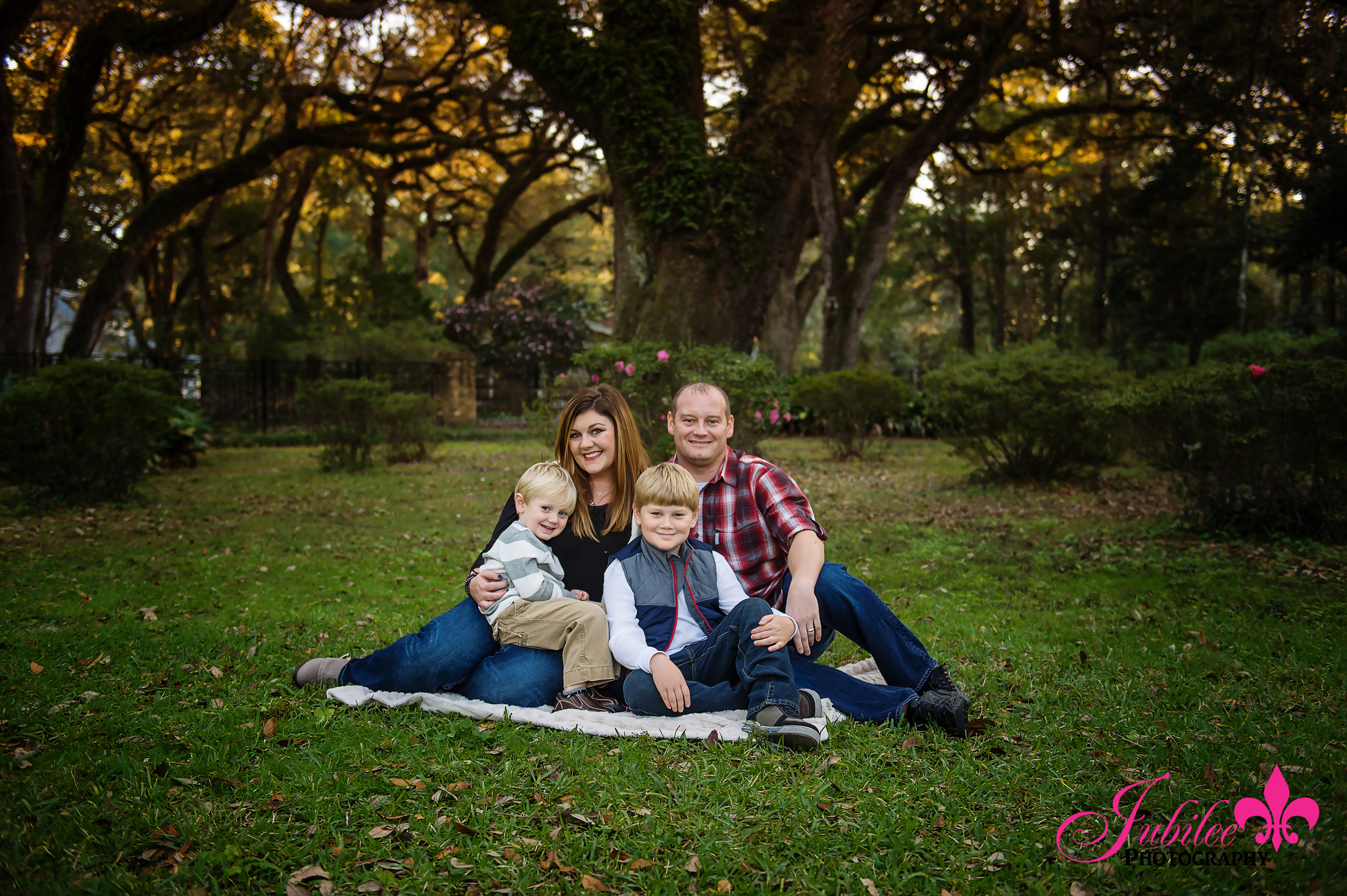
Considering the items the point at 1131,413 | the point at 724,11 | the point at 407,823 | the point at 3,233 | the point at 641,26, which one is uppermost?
the point at 724,11

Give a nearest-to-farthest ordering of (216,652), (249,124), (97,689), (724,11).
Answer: (97,689) < (216,652) < (724,11) < (249,124)

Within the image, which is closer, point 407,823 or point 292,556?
point 407,823

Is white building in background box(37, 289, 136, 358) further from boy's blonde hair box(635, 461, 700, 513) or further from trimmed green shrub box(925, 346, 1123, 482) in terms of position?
boy's blonde hair box(635, 461, 700, 513)

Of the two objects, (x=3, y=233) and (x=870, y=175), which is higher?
(x=870, y=175)

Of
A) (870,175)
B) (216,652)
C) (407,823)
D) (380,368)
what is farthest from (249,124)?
(407,823)

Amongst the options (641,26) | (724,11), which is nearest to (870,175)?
(724,11)

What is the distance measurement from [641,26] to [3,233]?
39.5ft

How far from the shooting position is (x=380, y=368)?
20.4 metres

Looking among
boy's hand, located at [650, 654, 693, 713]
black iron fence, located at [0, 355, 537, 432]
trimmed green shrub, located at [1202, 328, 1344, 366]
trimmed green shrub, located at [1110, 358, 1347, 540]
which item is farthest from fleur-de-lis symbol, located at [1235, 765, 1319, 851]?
black iron fence, located at [0, 355, 537, 432]

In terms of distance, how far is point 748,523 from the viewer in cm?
376

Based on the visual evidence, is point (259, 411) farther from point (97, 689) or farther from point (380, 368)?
point (97, 689)

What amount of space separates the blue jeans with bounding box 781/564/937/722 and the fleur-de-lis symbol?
1157mm

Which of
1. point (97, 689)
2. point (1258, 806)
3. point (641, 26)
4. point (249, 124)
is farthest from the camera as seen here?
point (249, 124)

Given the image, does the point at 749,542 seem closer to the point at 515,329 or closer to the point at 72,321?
the point at 515,329
